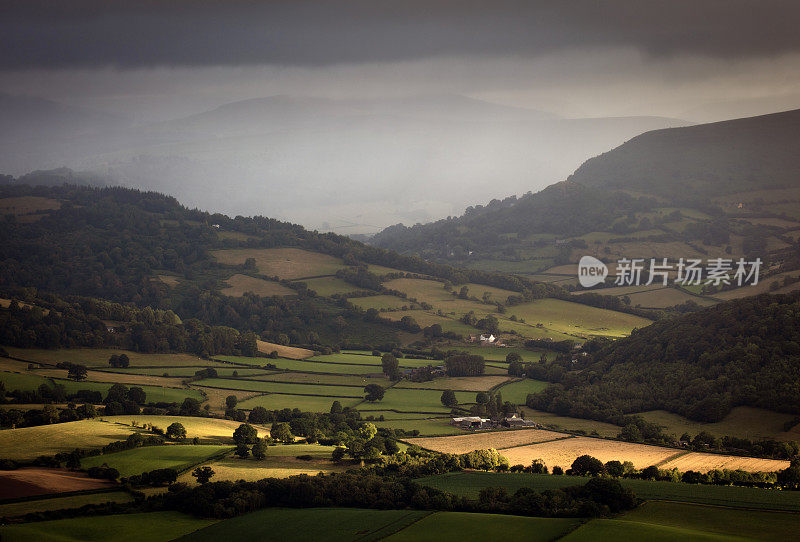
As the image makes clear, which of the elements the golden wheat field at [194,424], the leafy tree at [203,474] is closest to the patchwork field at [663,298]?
the golden wheat field at [194,424]

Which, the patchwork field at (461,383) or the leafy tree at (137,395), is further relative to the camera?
the patchwork field at (461,383)

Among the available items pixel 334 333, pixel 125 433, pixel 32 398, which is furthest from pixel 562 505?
pixel 334 333

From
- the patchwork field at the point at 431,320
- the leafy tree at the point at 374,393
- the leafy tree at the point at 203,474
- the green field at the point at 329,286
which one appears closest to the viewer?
the leafy tree at the point at 203,474

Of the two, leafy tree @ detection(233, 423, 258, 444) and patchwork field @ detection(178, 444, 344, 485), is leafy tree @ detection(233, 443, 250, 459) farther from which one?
leafy tree @ detection(233, 423, 258, 444)

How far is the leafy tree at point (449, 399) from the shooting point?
229ft

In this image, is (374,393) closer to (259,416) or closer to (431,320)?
(259,416)

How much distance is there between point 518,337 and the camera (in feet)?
327

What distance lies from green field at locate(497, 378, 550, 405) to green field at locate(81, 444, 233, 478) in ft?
103

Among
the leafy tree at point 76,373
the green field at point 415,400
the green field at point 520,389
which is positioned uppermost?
the leafy tree at point 76,373

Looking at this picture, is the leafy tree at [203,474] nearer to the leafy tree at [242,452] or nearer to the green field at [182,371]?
the leafy tree at [242,452]

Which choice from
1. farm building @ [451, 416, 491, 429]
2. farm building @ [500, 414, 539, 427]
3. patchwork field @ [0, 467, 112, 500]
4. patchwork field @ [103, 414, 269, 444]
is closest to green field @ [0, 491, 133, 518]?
patchwork field @ [0, 467, 112, 500]

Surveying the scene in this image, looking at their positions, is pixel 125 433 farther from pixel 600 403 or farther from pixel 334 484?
pixel 600 403

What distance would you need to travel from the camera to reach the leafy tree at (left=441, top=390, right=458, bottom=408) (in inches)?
2747

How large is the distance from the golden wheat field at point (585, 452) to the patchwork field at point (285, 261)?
3246 inches
